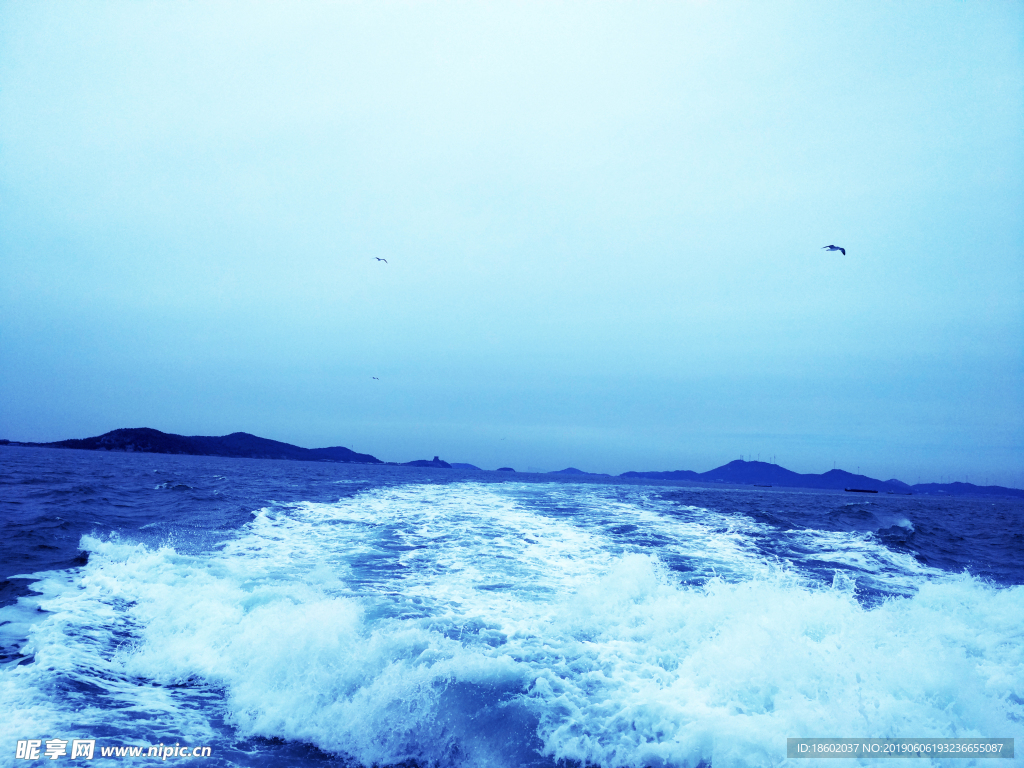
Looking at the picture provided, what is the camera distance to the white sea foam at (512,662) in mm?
5516

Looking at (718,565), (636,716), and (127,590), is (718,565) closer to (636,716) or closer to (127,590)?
(636,716)

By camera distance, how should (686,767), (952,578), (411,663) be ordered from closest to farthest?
1. (686,767)
2. (411,663)
3. (952,578)

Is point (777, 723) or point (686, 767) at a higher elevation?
point (777, 723)

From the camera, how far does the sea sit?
544 centimetres

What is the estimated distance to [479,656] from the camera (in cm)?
681

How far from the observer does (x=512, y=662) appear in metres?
6.79

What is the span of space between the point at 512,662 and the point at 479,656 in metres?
0.43

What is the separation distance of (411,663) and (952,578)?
1198 cm

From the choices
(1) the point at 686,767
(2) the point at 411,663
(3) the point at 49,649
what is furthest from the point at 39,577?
(1) the point at 686,767

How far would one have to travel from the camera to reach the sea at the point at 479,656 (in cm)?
544

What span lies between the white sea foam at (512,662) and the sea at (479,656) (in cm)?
A: 3

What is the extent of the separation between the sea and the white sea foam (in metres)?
0.03

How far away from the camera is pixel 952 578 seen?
11.6m

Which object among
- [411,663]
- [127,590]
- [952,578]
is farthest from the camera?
[952,578]
